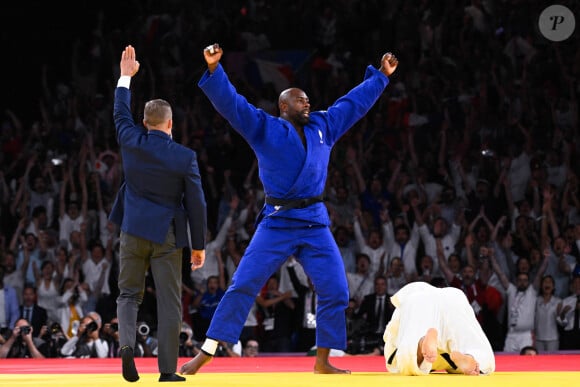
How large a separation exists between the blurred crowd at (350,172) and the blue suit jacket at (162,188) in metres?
5.34

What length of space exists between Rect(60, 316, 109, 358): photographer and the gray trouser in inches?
210

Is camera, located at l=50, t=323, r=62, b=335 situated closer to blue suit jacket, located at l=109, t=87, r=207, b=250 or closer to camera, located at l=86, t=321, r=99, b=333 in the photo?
camera, located at l=86, t=321, r=99, b=333

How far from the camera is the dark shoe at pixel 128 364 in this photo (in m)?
5.10

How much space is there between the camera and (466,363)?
5746 millimetres

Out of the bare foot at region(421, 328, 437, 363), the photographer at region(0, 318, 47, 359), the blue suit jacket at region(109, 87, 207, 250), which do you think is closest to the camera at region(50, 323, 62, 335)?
the photographer at region(0, 318, 47, 359)

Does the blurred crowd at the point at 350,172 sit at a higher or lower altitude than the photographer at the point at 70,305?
higher

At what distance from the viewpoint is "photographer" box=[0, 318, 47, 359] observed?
416 inches

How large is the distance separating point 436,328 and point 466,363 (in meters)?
0.24

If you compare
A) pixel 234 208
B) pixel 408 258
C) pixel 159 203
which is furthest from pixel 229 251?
pixel 159 203

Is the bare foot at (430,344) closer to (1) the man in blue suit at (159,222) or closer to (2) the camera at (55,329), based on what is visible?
(1) the man in blue suit at (159,222)

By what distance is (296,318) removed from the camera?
11266 mm

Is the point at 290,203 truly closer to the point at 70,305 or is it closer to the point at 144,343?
the point at 144,343

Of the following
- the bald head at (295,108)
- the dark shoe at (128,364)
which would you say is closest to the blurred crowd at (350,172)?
the bald head at (295,108)

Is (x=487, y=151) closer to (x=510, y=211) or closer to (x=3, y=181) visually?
(x=510, y=211)
